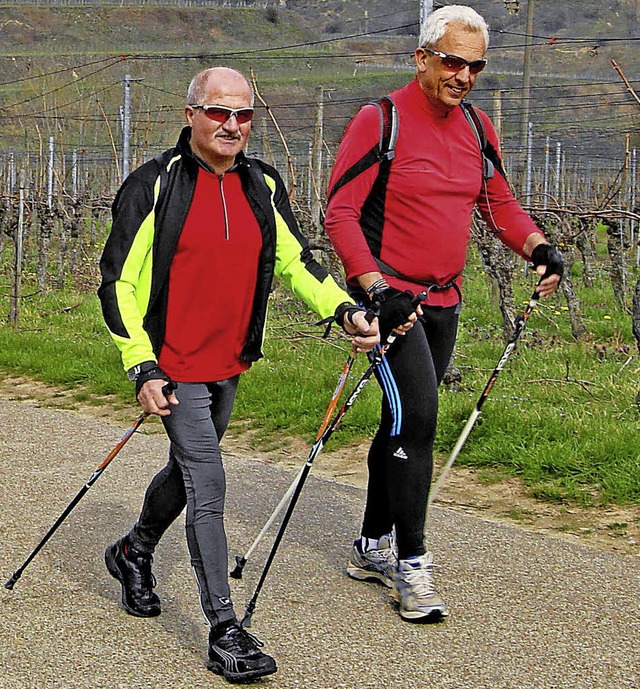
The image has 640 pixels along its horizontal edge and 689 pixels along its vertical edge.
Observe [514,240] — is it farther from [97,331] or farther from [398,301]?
[97,331]

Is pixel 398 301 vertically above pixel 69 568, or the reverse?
pixel 398 301

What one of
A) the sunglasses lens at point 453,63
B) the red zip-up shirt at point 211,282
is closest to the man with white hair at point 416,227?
the sunglasses lens at point 453,63

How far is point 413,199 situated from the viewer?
480 centimetres

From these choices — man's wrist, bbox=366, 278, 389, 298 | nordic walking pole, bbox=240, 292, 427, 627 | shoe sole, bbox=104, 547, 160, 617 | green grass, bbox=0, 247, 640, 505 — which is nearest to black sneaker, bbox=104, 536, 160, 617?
shoe sole, bbox=104, 547, 160, 617

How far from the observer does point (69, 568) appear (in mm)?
5422

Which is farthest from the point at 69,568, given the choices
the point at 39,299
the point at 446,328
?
the point at 39,299

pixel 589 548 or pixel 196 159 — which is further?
pixel 589 548

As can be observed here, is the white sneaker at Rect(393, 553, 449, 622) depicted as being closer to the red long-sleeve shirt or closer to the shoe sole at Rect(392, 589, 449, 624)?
the shoe sole at Rect(392, 589, 449, 624)

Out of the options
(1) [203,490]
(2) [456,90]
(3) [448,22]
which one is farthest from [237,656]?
(3) [448,22]

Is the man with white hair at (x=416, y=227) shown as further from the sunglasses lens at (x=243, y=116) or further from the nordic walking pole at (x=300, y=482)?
the sunglasses lens at (x=243, y=116)

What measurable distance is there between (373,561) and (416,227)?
1.44 m

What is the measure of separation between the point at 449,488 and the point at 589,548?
1.34 meters

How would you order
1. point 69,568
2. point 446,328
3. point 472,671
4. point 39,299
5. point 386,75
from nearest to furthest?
point 472,671 → point 446,328 → point 69,568 → point 39,299 → point 386,75

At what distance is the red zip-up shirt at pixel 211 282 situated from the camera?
4.29 metres
